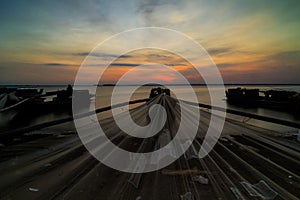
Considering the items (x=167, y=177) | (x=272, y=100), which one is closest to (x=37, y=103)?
(x=167, y=177)

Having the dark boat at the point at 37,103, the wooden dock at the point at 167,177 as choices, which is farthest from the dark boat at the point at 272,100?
the dark boat at the point at 37,103

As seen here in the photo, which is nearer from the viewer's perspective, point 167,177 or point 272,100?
point 167,177

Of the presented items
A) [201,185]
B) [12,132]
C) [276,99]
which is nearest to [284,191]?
[201,185]

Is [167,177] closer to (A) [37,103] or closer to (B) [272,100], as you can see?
(A) [37,103]

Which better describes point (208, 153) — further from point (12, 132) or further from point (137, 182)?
point (12, 132)

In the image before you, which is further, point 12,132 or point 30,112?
point 30,112

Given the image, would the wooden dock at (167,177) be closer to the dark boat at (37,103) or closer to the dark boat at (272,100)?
the dark boat at (37,103)

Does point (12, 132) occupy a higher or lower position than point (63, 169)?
higher

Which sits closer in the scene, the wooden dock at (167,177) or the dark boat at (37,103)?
the wooden dock at (167,177)
